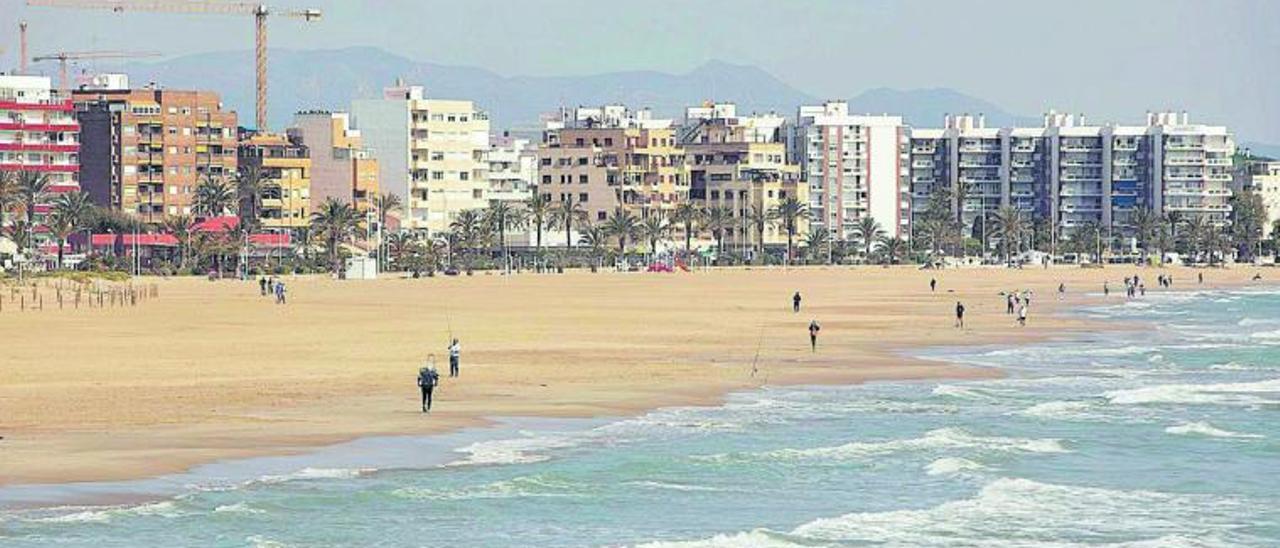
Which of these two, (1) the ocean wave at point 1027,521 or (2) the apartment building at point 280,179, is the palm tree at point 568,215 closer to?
(2) the apartment building at point 280,179

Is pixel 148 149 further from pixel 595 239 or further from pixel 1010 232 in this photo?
pixel 1010 232

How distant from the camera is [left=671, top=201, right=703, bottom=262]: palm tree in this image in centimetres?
16844

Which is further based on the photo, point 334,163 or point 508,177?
point 508,177

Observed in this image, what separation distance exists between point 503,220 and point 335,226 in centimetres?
2776

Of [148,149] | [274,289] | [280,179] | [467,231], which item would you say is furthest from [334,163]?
[274,289]

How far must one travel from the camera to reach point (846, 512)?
28.0m

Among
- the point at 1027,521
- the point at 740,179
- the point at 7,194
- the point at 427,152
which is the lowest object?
the point at 1027,521

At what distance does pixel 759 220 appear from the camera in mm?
177500

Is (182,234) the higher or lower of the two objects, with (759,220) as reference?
lower

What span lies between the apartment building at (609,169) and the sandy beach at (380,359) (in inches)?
2606

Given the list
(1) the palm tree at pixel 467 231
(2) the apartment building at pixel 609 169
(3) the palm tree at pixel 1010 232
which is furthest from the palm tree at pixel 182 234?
(3) the palm tree at pixel 1010 232

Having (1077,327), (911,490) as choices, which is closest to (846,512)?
(911,490)

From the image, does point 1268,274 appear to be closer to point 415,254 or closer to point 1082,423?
point 415,254

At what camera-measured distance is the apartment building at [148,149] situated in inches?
5635
